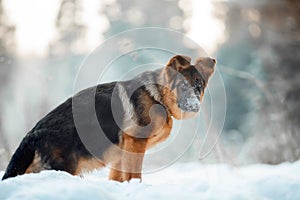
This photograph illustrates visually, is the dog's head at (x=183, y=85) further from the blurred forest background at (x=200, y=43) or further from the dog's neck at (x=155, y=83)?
the blurred forest background at (x=200, y=43)

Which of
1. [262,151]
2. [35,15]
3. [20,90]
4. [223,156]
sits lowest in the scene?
[20,90]

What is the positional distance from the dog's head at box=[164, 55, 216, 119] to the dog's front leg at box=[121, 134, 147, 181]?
712mm

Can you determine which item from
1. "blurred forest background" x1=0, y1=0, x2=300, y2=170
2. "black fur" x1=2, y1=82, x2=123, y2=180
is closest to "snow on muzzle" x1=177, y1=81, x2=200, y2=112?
"black fur" x1=2, y1=82, x2=123, y2=180

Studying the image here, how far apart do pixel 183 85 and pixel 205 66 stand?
1.76 feet

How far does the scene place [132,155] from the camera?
6.51 m

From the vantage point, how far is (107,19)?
32562mm

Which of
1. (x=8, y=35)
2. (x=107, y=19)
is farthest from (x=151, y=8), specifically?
(x=8, y=35)

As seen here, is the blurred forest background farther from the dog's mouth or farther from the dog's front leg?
A: the dog's front leg

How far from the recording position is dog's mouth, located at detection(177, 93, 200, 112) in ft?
21.9

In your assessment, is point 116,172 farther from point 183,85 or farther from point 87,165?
point 183,85

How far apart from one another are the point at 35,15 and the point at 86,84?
66.6ft

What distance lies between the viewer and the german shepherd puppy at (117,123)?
5.96 metres

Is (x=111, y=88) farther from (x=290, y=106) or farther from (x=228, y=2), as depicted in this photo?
(x=228, y=2)

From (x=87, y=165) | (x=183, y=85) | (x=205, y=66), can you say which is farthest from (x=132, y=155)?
(x=205, y=66)
